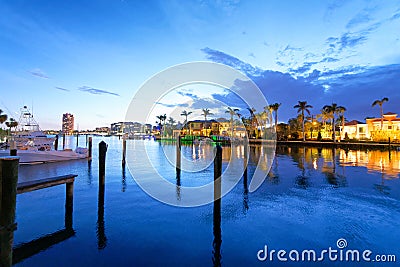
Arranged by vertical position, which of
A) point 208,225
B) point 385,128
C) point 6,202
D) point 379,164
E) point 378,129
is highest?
point 385,128

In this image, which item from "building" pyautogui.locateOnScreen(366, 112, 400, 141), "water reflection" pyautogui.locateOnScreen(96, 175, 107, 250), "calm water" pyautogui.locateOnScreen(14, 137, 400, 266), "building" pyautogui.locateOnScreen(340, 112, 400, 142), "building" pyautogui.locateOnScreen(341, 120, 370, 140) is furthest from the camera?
"building" pyautogui.locateOnScreen(341, 120, 370, 140)

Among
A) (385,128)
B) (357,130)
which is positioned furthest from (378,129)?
(357,130)

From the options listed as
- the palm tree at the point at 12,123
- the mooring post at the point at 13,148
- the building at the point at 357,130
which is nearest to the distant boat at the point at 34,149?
the mooring post at the point at 13,148

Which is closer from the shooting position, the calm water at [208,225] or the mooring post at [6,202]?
the mooring post at [6,202]

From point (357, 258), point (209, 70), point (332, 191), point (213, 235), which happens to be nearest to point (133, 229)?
point (213, 235)

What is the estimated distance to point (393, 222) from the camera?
7480mm

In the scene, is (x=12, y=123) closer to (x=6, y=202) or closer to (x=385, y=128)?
(x=6, y=202)

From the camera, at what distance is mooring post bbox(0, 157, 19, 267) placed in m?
4.32

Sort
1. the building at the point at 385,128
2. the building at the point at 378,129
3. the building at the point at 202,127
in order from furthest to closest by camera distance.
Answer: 1. the building at the point at 202,127
2. the building at the point at 378,129
3. the building at the point at 385,128

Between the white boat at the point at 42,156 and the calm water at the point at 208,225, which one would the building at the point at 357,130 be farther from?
the white boat at the point at 42,156

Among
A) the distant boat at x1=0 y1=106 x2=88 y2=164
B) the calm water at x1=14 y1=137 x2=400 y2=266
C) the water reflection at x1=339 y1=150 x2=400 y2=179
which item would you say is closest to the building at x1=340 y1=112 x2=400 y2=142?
the water reflection at x1=339 y1=150 x2=400 y2=179

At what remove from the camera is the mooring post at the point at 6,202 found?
14.2 ft

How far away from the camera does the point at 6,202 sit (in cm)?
436

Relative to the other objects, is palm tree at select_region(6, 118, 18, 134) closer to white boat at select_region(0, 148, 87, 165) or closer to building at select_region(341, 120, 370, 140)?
white boat at select_region(0, 148, 87, 165)
